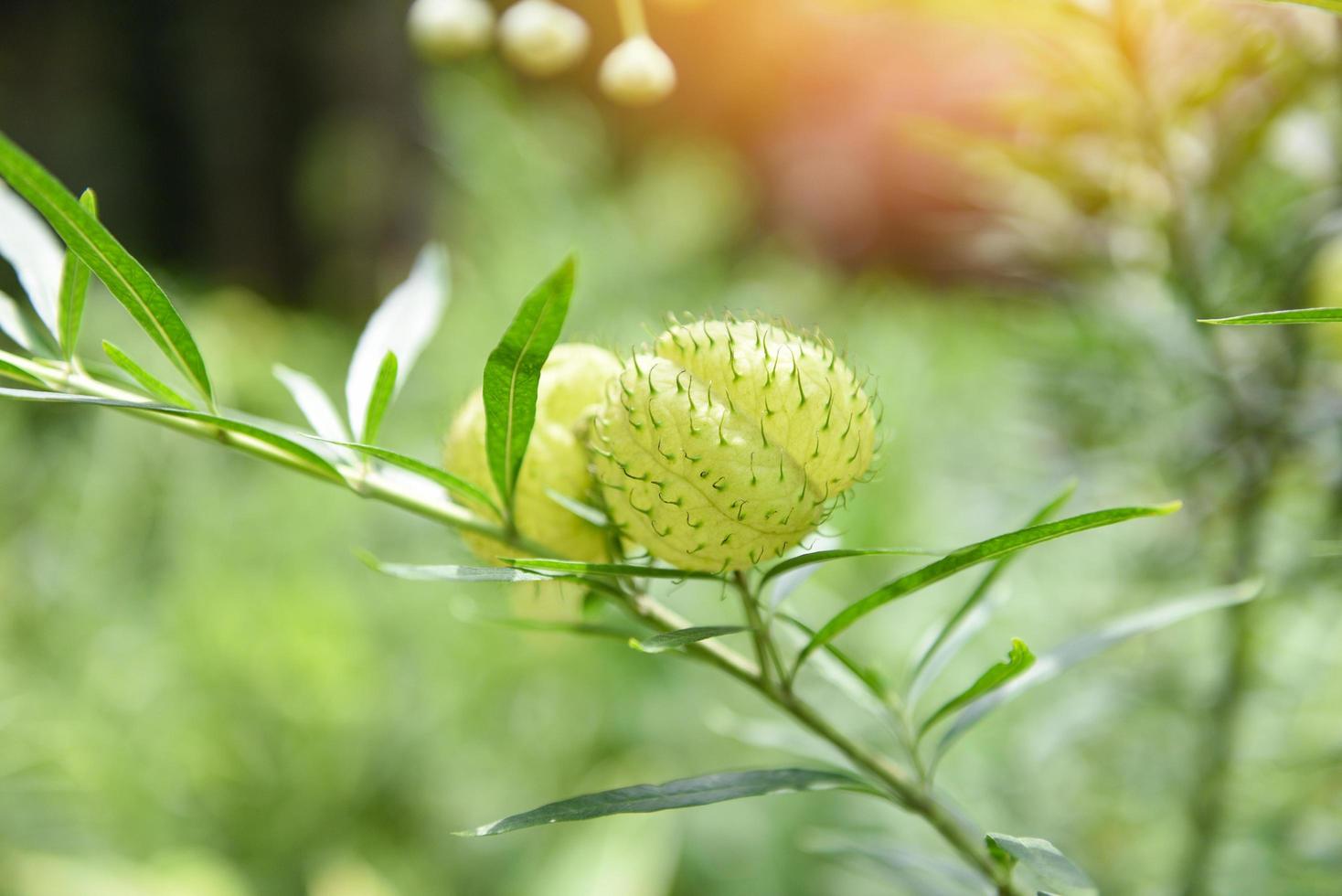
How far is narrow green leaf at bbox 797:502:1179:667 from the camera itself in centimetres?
23

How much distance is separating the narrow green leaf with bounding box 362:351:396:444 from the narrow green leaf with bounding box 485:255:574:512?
46mm

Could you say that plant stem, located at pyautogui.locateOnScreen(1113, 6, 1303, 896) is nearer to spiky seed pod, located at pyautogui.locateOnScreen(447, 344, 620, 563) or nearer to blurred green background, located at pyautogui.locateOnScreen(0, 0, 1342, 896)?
blurred green background, located at pyautogui.locateOnScreen(0, 0, 1342, 896)

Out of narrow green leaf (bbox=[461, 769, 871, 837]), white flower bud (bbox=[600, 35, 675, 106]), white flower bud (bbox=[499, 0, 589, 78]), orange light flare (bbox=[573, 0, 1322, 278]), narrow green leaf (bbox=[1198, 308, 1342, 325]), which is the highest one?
orange light flare (bbox=[573, 0, 1322, 278])

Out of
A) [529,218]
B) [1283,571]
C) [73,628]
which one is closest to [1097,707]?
[1283,571]

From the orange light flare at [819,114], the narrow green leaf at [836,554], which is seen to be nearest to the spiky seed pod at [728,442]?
the narrow green leaf at [836,554]

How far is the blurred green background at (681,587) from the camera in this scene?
574 millimetres

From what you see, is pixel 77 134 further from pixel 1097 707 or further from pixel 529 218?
pixel 1097 707

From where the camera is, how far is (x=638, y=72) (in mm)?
404

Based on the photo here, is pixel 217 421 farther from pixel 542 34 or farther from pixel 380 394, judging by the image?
pixel 542 34

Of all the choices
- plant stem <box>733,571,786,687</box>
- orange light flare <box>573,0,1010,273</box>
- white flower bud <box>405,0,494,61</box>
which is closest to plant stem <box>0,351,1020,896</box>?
plant stem <box>733,571,786,687</box>

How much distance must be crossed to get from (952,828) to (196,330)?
4.59 feet

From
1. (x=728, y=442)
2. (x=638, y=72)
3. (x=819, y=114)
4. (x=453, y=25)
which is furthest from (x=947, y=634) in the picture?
(x=819, y=114)

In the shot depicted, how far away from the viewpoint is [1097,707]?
61 centimetres

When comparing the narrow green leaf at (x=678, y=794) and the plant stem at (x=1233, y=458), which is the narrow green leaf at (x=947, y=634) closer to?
the narrow green leaf at (x=678, y=794)
